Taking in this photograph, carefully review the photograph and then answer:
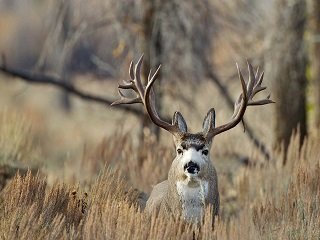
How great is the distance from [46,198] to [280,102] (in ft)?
20.9

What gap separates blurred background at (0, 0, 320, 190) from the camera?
1182 cm

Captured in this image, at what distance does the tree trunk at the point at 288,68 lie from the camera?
13117 mm

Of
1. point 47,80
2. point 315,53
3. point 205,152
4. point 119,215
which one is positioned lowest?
point 119,215

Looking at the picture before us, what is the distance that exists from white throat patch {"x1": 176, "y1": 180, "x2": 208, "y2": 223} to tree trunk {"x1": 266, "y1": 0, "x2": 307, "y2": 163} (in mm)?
5244

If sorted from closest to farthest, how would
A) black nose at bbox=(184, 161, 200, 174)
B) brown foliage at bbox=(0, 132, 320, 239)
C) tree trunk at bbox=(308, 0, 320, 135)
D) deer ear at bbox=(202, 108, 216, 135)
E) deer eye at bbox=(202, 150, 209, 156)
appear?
brown foliage at bbox=(0, 132, 320, 239), black nose at bbox=(184, 161, 200, 174), deer eye at bbox=(202, 150, 209, 156), deer ear at bbox=(202, 108, 216, 135), tree trunk at bbox=(308, 0, 320, 135)

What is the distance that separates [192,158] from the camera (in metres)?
7.79

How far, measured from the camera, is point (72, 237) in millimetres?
6828

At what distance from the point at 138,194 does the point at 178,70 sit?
646cm

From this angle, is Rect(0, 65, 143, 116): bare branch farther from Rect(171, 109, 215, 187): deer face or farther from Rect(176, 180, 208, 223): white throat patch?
Rect(176, 180, 208, 223): white throat patch

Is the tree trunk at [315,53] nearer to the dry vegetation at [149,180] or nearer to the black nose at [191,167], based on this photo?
the dry vegetation at [149,180]

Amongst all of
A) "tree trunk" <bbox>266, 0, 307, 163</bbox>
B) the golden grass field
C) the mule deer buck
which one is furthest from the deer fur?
"tree trunk" <bbox>266, 0, 307, 163</bbox>

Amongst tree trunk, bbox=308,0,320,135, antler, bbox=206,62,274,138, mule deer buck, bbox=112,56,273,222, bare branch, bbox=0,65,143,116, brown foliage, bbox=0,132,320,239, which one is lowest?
brown foliage, bbox=0,132,320,239

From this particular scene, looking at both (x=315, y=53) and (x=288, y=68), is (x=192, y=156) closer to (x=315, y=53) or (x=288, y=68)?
(x=288, y=68)

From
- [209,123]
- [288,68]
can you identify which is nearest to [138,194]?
[209,123]
